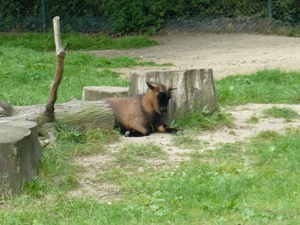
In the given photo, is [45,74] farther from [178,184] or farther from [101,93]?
[178,184]

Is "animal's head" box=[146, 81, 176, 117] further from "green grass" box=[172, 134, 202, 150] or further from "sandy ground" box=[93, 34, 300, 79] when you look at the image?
"sandy ground" box=[93, 34, 300, 79]

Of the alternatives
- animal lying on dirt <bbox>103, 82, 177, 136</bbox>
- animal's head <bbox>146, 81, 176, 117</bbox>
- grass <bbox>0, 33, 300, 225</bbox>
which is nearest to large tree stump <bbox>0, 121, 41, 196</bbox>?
grass <bbox>0, 33, 300, 225</bbox>

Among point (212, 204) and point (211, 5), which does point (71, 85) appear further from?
point (211, 5)

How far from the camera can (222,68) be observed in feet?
38.1

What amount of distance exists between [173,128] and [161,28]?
10330 millimetres

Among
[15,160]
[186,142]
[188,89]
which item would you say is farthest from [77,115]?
[15,160]

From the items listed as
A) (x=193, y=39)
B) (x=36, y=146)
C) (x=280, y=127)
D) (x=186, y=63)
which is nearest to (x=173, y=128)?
(x=280, y=127)

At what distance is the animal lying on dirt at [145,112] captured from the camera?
7.20 metres

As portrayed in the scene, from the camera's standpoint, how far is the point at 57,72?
6.23 meters

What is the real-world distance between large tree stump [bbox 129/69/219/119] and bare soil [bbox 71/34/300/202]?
43cm

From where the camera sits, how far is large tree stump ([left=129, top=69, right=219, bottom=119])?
754 centimetres

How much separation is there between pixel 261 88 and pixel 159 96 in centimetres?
247

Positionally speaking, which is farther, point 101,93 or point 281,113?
point 101,93

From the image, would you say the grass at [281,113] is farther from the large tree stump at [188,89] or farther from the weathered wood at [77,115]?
the weathered wood at [77,115]
